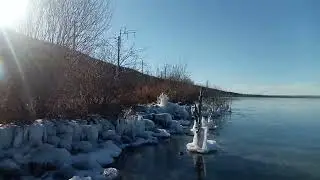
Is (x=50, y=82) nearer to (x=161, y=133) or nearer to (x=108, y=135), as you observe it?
(x=108, y=135)

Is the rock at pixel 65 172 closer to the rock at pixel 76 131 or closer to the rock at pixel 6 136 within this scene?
the rock at pixel 6 136

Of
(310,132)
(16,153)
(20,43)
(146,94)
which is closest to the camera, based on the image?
(16,153)

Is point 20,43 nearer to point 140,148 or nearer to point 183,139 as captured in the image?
point 140,148

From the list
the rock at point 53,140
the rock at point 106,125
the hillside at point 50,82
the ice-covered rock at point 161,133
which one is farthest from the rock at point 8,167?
the ice-covered rock at point 161,133

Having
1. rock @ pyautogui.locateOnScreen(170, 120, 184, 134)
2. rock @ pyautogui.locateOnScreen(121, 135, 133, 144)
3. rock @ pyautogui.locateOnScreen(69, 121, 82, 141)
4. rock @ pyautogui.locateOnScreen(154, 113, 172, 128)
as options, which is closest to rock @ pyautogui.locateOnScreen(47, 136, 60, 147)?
rock @ pyautogui.locateOnScreen(69, 121, 82, 141)

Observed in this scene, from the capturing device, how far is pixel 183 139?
20781 mm

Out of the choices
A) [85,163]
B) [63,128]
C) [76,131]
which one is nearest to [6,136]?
[85,163]

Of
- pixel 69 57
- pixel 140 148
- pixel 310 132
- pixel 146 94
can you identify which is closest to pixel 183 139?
pixel 140 148

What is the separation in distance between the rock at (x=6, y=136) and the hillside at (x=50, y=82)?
0.94 metres

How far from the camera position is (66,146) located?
14.7 meters

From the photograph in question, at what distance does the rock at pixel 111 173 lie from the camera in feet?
40.0

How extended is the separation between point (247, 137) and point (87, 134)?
8997mm

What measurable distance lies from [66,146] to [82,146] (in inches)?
26.5

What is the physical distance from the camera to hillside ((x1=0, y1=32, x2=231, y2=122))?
14008 millimetres
